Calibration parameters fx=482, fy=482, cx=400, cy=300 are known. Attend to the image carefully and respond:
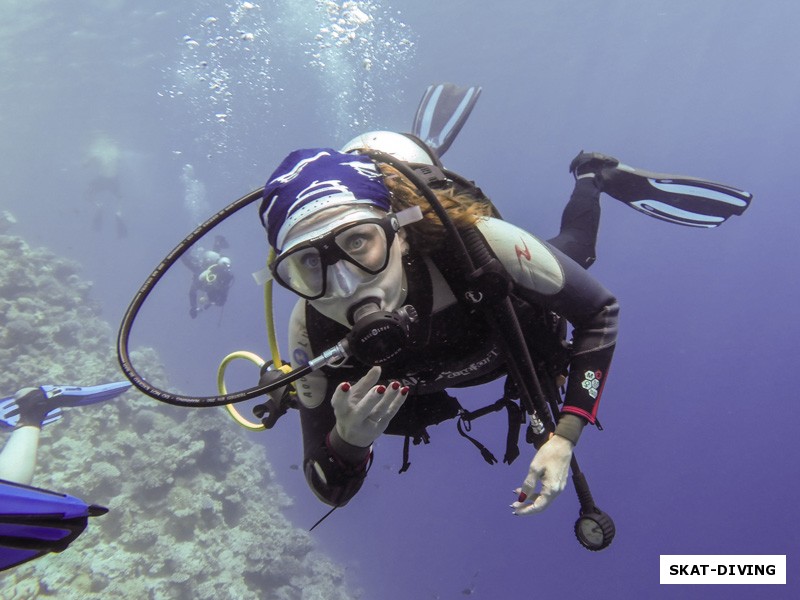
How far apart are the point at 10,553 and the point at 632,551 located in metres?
35.3

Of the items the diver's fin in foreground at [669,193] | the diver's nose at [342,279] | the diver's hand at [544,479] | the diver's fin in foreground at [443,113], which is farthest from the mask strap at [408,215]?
the diver's fin in foreground at [443,113]

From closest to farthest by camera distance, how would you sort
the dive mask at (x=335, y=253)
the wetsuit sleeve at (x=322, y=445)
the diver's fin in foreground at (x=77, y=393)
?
the dive mask at (x=335, y=253) < the wetsuit sleeve at (x=322, y=445) < the diver's fin in foreground at (x=77, y=393)

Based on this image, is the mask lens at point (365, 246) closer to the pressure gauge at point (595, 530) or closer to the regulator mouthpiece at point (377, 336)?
the regulator mouthpiece at point (377, 336)

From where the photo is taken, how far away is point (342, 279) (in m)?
1.98

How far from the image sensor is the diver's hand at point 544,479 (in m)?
1.99

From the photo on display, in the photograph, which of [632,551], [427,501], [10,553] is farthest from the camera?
[427,501]

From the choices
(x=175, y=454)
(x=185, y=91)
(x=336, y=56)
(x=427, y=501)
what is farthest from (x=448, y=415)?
(x=185, y=91)

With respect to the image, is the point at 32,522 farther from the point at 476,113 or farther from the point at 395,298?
Answer: the point at 476,113

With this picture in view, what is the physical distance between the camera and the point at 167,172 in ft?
221

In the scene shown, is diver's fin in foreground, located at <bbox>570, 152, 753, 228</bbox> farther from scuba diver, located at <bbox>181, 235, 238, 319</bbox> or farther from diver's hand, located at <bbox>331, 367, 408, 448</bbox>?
scuba diver, located at <bbox>181, 235, 238, 319</bbox>

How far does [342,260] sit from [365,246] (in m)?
0.12

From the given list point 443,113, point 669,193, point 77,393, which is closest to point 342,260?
point 669,193

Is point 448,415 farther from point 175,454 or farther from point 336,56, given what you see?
point 336,56

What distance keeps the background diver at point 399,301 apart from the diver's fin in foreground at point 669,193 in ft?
9.81
